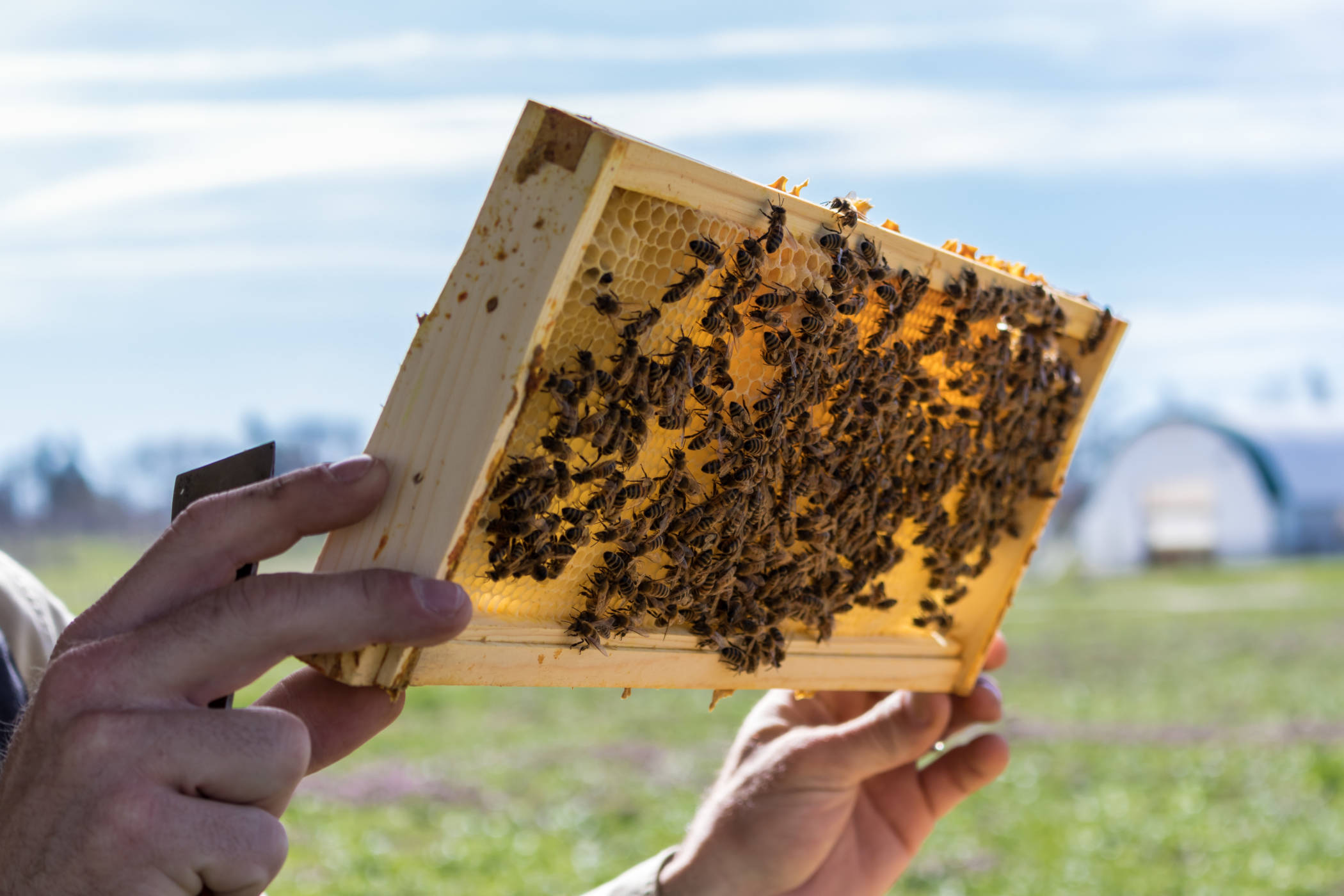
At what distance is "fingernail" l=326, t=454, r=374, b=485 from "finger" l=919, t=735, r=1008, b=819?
2517 millimetres

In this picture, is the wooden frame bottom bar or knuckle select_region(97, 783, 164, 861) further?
the wooden frame bottom bar

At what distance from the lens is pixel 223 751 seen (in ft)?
4.97

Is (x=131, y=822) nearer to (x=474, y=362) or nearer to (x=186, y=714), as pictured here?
(x=186, y=714)

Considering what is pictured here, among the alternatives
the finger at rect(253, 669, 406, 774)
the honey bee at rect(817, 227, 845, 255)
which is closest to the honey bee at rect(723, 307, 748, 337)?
the honey bee at rect(817, 227, 845, 255)

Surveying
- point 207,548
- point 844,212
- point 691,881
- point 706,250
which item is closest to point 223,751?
point 207,548

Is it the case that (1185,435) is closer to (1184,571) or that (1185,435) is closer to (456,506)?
(1184,571)

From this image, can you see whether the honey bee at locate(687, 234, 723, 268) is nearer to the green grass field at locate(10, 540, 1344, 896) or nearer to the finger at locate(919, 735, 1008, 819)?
the finger at locate(919, 735, 1008, 819)

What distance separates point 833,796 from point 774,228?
2.01 meters

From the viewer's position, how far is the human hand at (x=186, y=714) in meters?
1.50

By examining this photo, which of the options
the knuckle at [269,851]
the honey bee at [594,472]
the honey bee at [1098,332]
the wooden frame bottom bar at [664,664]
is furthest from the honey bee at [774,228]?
the honey bee at [1098,332]

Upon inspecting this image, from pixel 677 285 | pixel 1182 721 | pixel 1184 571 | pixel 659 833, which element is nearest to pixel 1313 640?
pixel 1182 721

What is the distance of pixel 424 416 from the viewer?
1.90 m

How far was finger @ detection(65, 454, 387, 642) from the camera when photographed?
161cm

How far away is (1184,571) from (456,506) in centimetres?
4485
